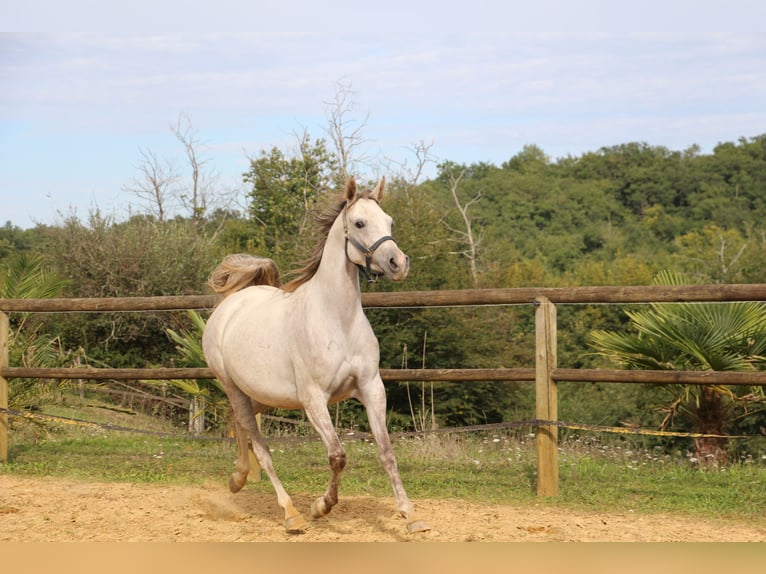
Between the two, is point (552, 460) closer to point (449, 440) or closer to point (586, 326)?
point (449, 440)

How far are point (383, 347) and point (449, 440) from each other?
20.2ft

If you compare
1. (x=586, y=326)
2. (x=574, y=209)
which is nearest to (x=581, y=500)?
(x=586, y=326)

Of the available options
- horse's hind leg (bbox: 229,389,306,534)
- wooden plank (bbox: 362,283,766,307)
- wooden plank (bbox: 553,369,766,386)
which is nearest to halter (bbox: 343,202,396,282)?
horse's hind leg (bbox: 229,389,306,534)

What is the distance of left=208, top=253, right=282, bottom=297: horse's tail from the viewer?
21.3 ft

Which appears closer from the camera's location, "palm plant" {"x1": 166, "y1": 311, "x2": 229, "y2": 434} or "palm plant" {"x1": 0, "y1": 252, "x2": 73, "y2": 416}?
"palm plant" {"x1": 166, "y1": 311, "x2": 229, "y2": 434}

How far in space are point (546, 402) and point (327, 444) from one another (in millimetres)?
2117

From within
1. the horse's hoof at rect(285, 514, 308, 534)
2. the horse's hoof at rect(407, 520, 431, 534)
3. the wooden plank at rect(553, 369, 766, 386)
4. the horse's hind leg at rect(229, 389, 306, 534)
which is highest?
the wooden plank at rect(553, 369, 766, 386)

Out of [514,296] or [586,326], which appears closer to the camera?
[514,296]

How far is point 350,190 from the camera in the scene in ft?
16.7

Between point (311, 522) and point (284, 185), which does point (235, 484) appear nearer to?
point (311, 522)

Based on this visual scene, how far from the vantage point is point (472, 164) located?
55906 millimetres

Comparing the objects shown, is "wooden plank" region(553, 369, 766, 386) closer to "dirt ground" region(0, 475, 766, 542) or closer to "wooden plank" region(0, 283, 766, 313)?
"wooden plank" region(0, 283, 766, 313)

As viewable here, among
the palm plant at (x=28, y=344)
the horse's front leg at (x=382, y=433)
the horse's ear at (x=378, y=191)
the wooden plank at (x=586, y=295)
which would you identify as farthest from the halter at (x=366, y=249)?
the palm plant at (x=28, y=344)

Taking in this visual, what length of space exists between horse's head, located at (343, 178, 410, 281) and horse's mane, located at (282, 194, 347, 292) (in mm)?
180
